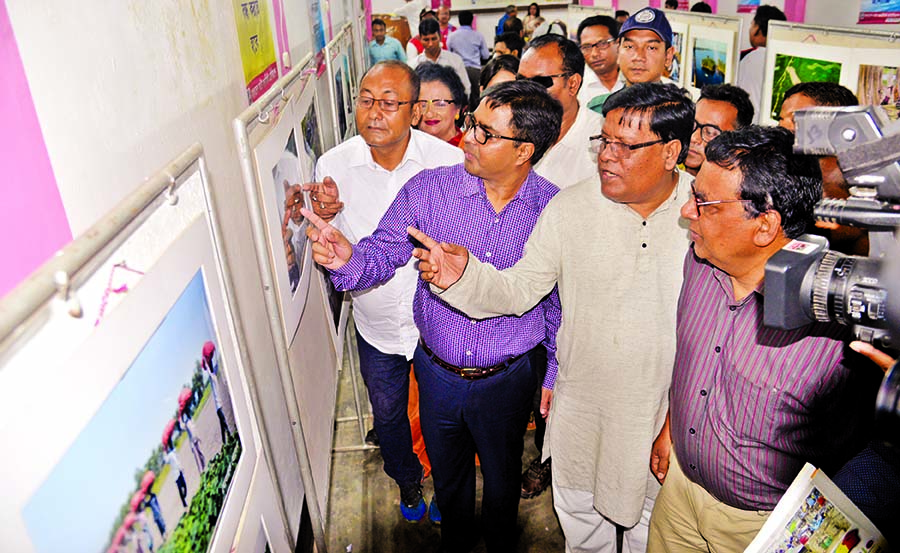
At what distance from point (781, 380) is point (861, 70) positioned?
8.75 feet

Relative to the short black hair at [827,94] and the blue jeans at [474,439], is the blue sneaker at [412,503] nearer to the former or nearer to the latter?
the blue jeans at [474,439]

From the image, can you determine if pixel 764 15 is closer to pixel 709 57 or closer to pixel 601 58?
pixel 709 57

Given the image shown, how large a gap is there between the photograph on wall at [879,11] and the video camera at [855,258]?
661 cm

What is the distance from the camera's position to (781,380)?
1.59 m

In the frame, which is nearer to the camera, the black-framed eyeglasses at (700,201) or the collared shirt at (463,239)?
the black-framed eyeglasses at (700,201)

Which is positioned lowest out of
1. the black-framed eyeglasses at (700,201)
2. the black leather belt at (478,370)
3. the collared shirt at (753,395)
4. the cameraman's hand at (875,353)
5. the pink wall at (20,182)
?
the black leather belt at (478,370)

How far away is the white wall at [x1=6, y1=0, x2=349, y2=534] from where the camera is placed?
0.68 meters

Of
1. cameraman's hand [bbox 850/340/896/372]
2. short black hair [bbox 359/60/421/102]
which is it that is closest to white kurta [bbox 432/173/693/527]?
cameraman's hand [bbox 850/340/896/372]

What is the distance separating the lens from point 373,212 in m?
2.60

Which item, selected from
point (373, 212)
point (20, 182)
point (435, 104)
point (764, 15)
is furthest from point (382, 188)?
point (764, 15)

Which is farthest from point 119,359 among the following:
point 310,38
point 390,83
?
point 310,38

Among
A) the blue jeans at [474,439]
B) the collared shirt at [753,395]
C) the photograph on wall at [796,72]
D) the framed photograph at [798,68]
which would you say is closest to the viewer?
the collared shirt at [753,395]

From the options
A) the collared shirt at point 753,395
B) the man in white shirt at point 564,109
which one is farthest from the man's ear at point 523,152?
the man in white shirt at point 564,109

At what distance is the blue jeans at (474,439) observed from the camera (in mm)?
2299
